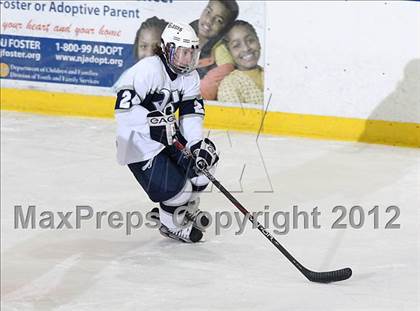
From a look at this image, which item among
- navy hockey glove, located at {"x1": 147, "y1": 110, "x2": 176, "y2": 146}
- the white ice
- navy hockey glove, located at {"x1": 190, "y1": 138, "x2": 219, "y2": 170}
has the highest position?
navy hockey glove, located at {"x1": 147, "y1": 110, "x2": 176, "y2": 146}

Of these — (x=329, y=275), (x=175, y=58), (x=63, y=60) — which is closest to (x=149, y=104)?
(x=175, y=58)

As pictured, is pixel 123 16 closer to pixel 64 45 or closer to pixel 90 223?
pixel 64 45

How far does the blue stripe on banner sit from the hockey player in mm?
2617

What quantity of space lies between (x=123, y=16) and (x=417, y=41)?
1.95 metres

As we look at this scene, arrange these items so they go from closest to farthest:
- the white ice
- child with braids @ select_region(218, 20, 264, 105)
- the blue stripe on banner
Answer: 1. the white ice
2. child with braids @ select_region(218, 20, 264, 105)
3. the blue stripe on banner

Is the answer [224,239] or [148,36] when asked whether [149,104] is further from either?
[148,36]

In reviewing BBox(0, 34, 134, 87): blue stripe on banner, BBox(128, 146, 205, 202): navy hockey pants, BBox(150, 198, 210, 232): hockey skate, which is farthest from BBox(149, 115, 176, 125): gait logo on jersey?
BBox(0, 34, 134, 87): blue stripe on banner

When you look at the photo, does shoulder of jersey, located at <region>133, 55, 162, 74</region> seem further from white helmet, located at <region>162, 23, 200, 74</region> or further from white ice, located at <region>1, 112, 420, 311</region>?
white ice, located at <region>1, 112, 420, 311</region>

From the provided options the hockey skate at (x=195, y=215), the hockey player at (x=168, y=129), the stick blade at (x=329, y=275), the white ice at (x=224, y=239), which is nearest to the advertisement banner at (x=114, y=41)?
the white ice at (x=224, y=239)

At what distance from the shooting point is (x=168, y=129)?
14.6ft

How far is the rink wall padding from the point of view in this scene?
253 inches

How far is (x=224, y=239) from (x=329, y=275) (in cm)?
74

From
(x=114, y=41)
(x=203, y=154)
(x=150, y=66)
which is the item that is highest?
(x=150, y=66)

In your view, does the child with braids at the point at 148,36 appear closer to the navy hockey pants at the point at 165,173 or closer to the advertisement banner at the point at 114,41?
the advertisement banner at the point at 114,41
